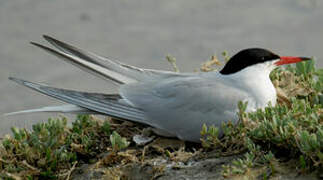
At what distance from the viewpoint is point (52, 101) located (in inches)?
264

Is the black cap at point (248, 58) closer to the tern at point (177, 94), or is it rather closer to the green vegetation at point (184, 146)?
the tern at point (177, 94)

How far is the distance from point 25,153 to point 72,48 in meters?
0.68

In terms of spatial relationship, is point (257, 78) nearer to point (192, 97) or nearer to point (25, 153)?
point (192, 97)

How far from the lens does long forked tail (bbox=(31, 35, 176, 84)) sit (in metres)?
3.64

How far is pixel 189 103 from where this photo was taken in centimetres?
354

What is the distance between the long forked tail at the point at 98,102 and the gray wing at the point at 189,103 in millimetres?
49

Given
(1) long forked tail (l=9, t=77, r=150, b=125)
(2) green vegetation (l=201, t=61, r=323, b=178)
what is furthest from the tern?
(2) green vegetation (l=201, t=61, r=323, b=178)

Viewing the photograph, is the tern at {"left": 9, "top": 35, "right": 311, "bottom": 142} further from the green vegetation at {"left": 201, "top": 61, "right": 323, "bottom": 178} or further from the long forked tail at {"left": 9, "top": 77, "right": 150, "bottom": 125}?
the green vegetation at {"left": 201, "top": 61, "right": 323, "bottom": 178}

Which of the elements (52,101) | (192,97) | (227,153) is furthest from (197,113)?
(52,101)

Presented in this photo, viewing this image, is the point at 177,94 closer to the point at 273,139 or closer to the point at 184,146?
the point at 184,146

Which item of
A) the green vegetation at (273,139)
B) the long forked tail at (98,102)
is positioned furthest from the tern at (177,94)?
the green vegetation at (273,139)

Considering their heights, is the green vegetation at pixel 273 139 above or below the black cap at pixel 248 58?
below

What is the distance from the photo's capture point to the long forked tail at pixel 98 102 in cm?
362

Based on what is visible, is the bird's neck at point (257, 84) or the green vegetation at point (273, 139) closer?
the green vegetation at point (273, 139)
